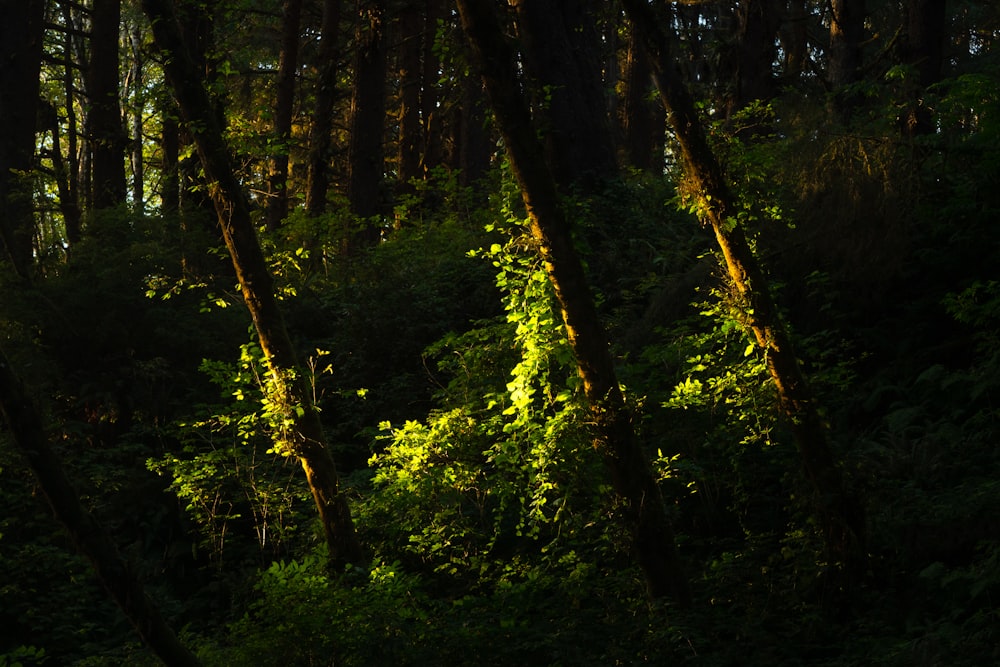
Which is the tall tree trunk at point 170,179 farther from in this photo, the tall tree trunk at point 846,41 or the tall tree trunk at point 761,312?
the tall tree trunk at point 846,41

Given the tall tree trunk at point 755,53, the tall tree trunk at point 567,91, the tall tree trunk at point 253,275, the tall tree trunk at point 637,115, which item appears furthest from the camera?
the tall tree trunk at point 637,115

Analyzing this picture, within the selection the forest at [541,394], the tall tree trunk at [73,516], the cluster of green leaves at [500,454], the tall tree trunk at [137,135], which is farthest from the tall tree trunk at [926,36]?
the tall tree trunk at [73,516]

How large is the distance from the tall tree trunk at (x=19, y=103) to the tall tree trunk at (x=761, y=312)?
36.4ft

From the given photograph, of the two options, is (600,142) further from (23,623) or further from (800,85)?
(23,623)

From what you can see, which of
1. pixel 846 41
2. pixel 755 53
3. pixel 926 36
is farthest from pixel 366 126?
pixel 926 36

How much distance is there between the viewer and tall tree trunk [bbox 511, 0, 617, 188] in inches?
618

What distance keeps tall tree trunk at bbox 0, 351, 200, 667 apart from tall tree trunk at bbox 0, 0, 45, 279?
9658 mm

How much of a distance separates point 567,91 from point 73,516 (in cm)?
1127

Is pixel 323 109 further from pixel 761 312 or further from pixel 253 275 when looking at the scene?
pixel 761 312

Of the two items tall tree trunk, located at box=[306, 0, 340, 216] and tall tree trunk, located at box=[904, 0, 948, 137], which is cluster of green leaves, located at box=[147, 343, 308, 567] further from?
tall tree trunk, located at box=[904, 0, 948, 137]

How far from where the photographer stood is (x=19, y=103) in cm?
1584

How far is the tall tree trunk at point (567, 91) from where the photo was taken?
15695 millimetres

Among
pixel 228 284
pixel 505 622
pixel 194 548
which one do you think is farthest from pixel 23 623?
pixel 228 284

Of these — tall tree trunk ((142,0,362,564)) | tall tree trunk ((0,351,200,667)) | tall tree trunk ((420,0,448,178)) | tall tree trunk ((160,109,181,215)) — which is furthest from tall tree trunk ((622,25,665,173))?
tall tree trunk ((0,351,200,667))
